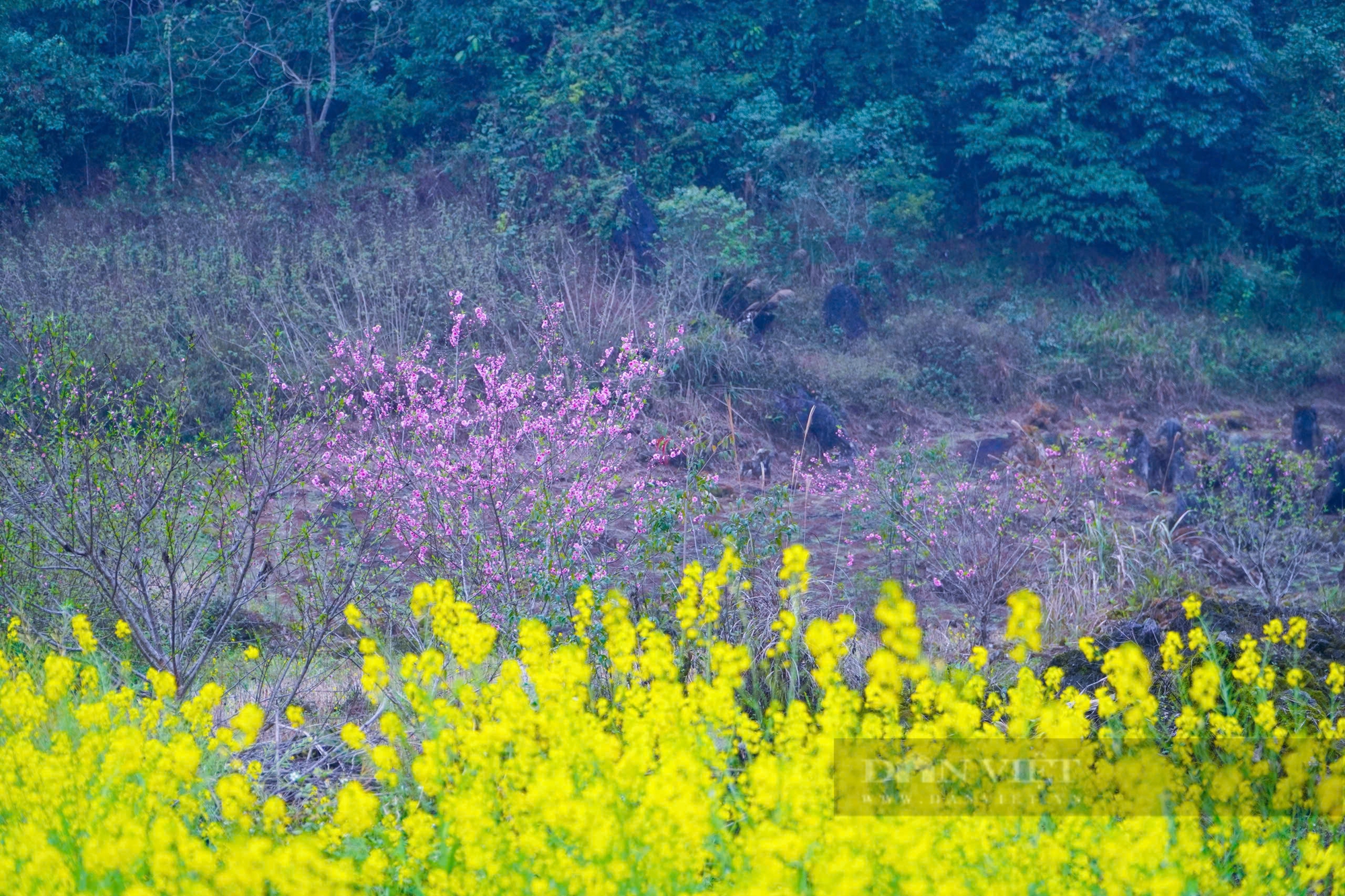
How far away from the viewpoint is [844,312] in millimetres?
14891

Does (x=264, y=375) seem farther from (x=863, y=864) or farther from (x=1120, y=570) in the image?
(x=863, y=864)

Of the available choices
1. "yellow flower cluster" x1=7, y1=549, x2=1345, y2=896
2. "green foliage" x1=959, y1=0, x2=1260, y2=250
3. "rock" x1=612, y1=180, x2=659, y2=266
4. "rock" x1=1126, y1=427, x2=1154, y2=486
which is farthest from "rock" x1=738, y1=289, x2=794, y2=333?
"yellow flower cluster" x1=7, y1=549, x2=1345, y2=896

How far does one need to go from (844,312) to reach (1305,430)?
5725 millimetres

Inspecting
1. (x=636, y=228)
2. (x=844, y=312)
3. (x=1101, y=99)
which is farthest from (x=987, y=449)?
(x=1101, y=99)

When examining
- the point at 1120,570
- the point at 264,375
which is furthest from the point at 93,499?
the point at 264,375

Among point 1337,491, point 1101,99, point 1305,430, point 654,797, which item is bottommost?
point 1305,430

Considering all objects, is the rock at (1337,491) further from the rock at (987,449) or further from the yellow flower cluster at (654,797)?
the yellow flower cluster at (654,797)

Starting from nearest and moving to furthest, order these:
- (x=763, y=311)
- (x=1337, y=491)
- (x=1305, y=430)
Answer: (x=1337, y=491) < (x=1305, y=430) < (x=763, y=311)

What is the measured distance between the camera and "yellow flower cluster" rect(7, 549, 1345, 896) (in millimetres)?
2297

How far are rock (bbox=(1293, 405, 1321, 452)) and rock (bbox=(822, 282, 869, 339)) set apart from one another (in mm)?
5398

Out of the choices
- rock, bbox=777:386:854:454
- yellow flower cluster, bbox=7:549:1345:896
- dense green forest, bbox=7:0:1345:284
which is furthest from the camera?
dense green forest, bbox=7:0:1345:284

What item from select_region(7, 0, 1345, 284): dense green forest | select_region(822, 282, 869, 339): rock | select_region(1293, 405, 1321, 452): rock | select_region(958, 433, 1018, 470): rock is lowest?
select_region(958, 433, 1018, 470): rock

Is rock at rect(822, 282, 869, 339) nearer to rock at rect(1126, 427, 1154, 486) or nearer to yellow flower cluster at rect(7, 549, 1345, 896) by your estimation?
rock at rect(1126, 427, 1154, 486)

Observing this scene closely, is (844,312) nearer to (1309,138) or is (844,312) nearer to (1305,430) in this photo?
(1305,430)
